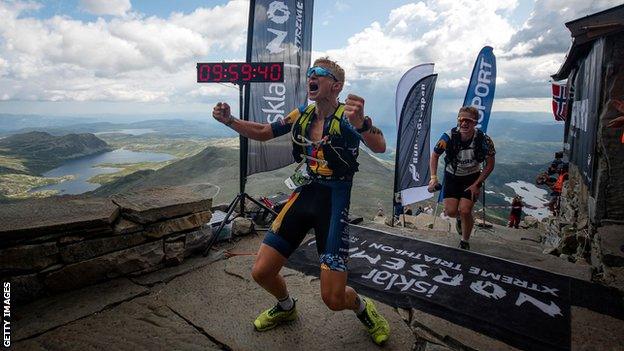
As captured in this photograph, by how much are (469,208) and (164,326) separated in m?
5.49

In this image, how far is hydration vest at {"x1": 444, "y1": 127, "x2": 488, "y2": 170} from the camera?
6148mm

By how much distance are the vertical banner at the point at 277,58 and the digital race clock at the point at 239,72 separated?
1.65m

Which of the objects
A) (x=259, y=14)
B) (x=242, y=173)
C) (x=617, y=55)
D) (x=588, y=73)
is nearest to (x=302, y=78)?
(x=259, y=14)

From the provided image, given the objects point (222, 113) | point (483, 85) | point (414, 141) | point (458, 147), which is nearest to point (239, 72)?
point (222, 113)

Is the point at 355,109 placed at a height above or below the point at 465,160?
above

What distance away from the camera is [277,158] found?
855 centimetres

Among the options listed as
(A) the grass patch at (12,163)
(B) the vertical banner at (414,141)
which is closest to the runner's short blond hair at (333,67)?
(B) the vertical banner at (414,141)

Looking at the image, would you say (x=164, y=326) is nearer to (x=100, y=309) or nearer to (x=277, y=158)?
(x=100, y=309)

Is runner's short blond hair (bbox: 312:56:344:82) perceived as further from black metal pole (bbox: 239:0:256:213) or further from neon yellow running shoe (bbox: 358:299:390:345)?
black metal pole (bbox: 239:0:256:213)

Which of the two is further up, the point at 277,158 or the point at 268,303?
the point at 277,158

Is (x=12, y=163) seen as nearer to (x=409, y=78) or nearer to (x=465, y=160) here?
(x=409, y=78)

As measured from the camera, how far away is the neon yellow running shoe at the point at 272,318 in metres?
3.51

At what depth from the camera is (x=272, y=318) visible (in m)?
3.54

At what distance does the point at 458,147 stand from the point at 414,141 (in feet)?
18.5
